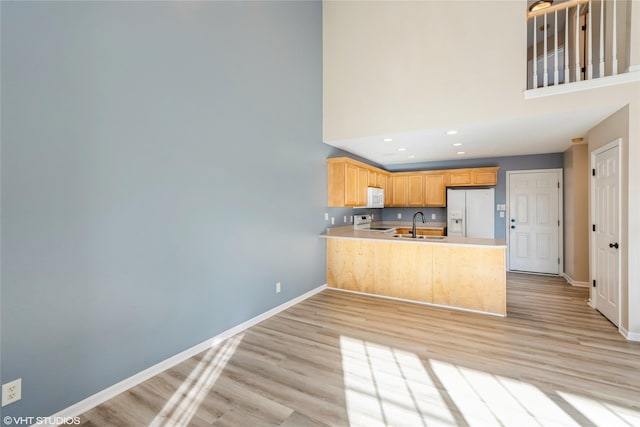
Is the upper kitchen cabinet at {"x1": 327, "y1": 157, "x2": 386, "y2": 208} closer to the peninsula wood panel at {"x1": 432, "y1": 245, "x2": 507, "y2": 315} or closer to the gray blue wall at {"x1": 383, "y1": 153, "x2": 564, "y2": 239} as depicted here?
the peninsula wood panel at {"x1": 432, "y1": 245, "x2": 507, "y2": 315}

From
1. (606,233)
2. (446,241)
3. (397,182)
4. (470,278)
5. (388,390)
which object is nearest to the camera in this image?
(388,390)

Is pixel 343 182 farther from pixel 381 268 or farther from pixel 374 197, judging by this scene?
pixel 381 268

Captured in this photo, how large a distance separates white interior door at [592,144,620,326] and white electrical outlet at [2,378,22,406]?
521 centimetres

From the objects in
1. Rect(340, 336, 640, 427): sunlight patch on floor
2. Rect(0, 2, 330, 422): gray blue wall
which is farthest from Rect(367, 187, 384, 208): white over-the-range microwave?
Rect(340, 336, 640, 427): sunlight patch on floor

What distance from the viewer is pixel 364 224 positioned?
6.20 meters

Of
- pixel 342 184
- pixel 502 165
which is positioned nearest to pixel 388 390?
pixel 342 184

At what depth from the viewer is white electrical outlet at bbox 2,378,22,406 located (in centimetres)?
162

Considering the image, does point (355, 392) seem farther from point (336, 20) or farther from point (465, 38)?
point (336, 20)

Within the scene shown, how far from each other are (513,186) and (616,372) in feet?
14.6

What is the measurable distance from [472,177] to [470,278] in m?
3.15

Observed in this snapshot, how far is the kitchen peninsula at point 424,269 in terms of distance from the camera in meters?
3.64

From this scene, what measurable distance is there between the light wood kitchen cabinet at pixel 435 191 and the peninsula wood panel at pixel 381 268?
274cm

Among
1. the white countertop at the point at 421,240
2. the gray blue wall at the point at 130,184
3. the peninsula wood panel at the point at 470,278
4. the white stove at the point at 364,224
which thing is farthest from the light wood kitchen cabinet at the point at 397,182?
the peninsula wood panel at the point at 470,278

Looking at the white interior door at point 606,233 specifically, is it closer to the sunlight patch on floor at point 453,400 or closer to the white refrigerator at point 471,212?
the sunlight patch on floor at point 453,400
